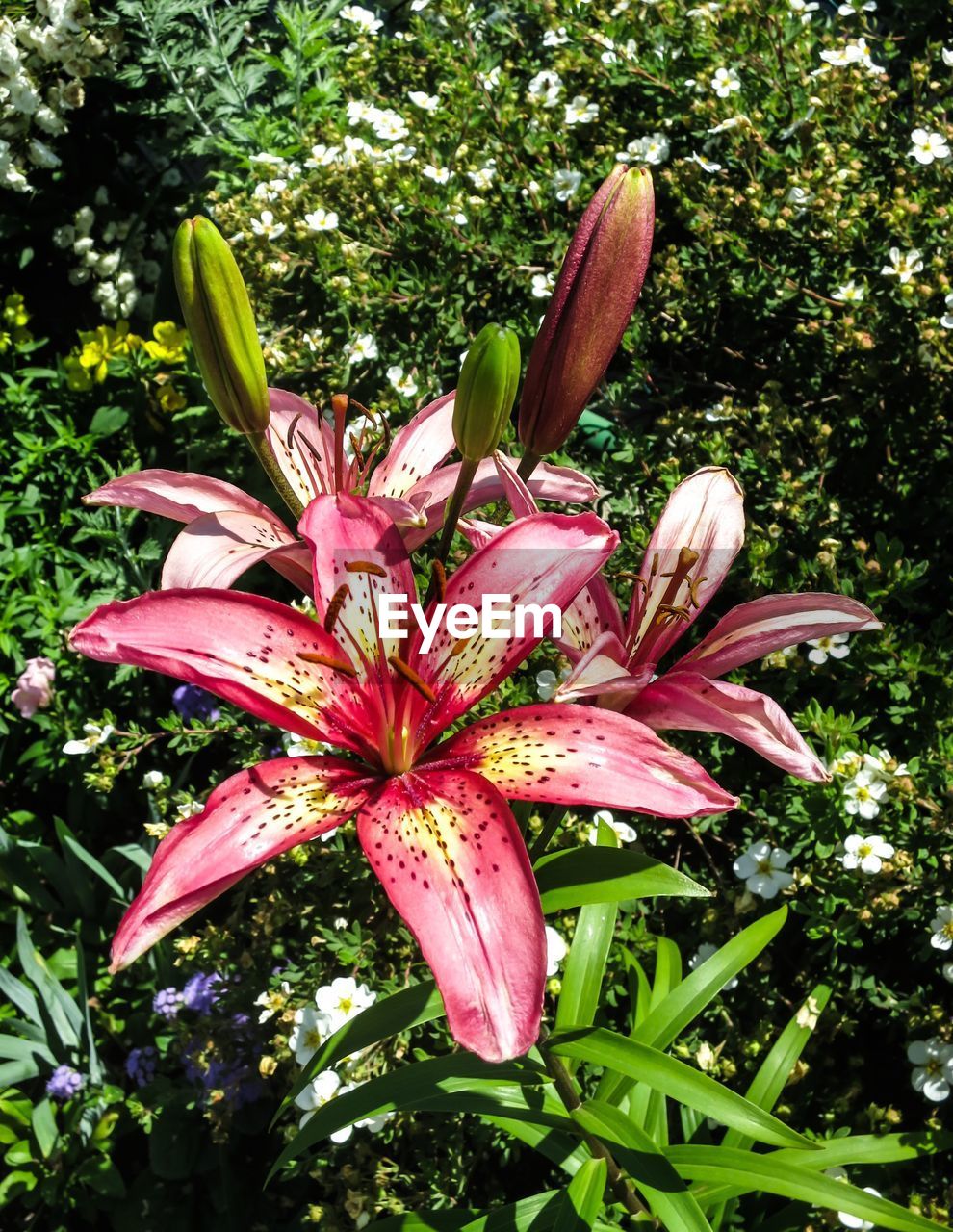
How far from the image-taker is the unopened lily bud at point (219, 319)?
74 cm

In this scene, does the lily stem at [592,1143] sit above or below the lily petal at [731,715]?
below

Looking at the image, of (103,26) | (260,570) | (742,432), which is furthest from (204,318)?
(103,26)

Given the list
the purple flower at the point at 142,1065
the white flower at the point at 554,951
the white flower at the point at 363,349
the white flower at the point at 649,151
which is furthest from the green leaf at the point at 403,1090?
the white flower at the point at 649,151

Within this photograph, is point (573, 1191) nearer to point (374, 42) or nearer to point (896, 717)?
point (896, 717)

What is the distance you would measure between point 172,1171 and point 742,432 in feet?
5.55

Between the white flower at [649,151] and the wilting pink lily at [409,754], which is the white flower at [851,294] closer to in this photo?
the white flower at [649,151]

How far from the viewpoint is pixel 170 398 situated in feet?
8.45

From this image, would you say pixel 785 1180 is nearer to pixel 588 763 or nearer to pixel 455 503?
pixel 588 763

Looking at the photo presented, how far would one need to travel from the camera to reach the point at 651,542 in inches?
37.3

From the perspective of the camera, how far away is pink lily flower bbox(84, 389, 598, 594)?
82 centimetres

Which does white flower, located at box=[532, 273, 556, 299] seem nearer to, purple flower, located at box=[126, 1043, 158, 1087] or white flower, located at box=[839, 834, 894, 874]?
white flower, located at box=[839, 834, 894, 874]

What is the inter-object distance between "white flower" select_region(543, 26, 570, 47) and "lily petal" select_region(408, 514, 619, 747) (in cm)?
202

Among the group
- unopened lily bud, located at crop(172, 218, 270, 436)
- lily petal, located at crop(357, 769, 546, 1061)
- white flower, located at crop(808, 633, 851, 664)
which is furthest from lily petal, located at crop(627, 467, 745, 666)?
white flower, located at crop(808, 633, 851, 664)

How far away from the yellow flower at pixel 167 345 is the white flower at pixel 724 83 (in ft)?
4.45
